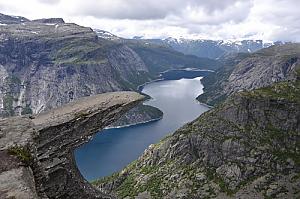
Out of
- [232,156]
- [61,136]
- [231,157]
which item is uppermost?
[61,136]

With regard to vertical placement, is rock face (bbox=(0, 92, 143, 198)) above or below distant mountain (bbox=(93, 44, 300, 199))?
above

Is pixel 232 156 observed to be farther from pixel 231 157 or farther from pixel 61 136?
pixel 61 136

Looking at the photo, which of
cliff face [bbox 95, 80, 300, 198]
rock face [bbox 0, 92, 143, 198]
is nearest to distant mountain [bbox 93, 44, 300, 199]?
cliff face [bbox 95, 80, 300, 198]

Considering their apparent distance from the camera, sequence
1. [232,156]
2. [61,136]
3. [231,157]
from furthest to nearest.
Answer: [231,157] → [232,156] → [61,136]

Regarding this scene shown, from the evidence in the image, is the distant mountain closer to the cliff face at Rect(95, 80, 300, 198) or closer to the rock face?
the cliff face at Rect(95, 80, 300, 198)

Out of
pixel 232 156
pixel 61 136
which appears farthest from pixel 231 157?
pixel 61 136

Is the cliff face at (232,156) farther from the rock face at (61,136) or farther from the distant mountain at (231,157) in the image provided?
the rock face at (61,136)
